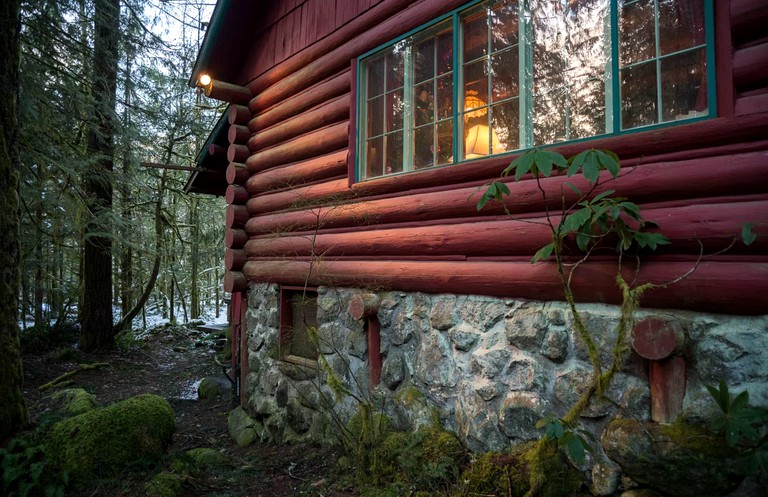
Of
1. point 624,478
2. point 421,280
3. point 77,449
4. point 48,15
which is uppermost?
point 48,15

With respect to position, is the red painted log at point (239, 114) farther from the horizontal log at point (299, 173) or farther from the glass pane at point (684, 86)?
the glass pane at point (684, 86)

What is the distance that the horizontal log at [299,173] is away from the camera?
5.94 metres

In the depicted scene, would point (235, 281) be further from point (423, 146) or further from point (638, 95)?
point (638, 95)

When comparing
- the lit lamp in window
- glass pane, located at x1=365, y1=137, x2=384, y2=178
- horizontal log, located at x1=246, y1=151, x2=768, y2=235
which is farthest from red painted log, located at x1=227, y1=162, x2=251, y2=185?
the lit lamp in window

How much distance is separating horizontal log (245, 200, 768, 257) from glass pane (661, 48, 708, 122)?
640mm

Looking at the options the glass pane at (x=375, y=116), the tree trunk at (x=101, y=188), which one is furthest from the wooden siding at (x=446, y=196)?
the tree trunk at (x=101, y=188)

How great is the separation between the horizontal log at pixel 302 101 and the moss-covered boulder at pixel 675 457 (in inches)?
184

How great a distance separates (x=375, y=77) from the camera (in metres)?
5.62

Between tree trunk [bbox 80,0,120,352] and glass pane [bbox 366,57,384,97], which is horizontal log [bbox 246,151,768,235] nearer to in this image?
glass pane [bbox 366,57,384,97]

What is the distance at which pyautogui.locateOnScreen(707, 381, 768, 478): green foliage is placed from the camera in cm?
235

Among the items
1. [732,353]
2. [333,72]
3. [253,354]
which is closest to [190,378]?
[253,354]

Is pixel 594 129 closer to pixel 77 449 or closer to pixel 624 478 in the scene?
pixel 624 478

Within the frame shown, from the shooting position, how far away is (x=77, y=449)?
487cm

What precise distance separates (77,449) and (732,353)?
5.68 m
